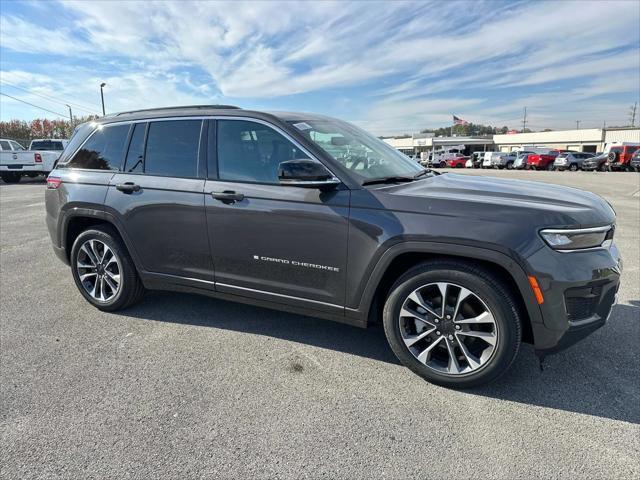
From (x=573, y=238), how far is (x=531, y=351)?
1197mm

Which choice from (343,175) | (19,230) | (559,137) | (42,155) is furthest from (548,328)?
(559,137)

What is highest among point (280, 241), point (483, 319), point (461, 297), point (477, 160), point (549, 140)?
point (549, 140)

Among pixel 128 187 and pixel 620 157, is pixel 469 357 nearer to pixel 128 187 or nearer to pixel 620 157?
pixel 128 187

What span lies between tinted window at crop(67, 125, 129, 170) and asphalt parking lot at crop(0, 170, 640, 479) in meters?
1.47

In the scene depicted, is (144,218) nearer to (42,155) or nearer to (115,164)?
(115,164)

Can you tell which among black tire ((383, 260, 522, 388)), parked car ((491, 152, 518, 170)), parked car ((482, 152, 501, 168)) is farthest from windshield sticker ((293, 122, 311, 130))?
parked car ((482, 152, 501, 168))

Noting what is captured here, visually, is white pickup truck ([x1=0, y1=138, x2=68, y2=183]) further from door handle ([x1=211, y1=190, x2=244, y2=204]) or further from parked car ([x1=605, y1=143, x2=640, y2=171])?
parked car ([x1=605, y1=143, x2=640, y2=171])

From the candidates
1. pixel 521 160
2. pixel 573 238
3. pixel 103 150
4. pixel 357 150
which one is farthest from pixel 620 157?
pixel 103 150

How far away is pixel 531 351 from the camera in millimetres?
3287

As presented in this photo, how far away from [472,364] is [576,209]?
1166 millimetres

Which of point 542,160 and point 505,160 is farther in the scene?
point 505,160

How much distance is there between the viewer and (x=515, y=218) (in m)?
2.50

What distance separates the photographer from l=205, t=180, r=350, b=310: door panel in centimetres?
293

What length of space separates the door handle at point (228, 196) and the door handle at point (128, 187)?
0.89m
